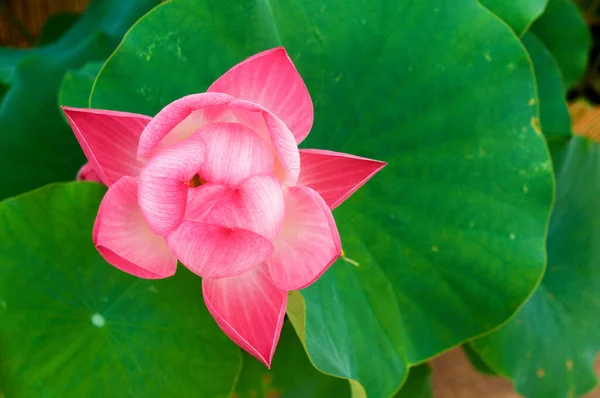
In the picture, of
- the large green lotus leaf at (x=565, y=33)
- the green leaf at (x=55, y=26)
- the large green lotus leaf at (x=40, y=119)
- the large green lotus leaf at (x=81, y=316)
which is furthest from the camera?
the green leaf at (x=55, y=26)

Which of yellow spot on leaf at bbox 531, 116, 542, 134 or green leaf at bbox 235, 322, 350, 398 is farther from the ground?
yellow spot on leaf at bbox 531, 116, 542, 134

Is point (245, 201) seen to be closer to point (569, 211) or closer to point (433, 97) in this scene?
point (433, 97)

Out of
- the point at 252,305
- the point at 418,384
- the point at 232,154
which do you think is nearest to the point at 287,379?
the point at 418,384

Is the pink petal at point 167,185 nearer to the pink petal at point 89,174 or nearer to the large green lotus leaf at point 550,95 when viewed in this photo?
the pink petal at point 89,174

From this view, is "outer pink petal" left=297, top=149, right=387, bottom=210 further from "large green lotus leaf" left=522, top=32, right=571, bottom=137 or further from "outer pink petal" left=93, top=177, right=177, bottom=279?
"large green lotus leaf" left=522, top=32, right=571, bottom=137

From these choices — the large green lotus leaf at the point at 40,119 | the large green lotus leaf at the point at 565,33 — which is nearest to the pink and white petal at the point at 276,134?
the large green lotus leaf at the point at 40,119

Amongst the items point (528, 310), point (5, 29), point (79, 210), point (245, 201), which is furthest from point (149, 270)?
point (5, 29)

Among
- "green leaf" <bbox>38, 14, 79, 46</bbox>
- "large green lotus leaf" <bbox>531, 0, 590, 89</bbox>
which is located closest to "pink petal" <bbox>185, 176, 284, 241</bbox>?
"large green lotus leaf" <bbox>531, 0, 590, 89</bbox>
